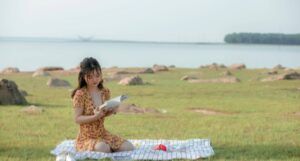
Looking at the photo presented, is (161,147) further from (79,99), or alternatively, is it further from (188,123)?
(188,123)

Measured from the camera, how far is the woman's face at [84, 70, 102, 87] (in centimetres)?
944

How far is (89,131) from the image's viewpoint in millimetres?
9719

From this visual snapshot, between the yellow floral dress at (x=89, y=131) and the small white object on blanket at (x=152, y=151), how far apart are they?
0.18m

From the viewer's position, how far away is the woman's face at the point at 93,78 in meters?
9.44

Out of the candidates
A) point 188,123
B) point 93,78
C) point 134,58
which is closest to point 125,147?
point 93,78

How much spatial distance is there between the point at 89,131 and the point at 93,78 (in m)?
0.80

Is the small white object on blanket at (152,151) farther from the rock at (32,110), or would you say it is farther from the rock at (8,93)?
the rock at (8,93)

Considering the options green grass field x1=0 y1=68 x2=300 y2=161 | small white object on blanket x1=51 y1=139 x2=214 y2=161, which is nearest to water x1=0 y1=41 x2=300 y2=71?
green grass field x1=0 y1=68 x2=300 y2=161

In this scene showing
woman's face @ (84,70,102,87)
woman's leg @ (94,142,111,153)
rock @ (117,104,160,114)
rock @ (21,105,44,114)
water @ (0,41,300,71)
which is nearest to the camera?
woman's face @ (84,70,102,87)

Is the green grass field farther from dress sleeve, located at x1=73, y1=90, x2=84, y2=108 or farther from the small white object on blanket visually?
dress sleeve, located at x1=73, y1=90, x2=84, y2=108

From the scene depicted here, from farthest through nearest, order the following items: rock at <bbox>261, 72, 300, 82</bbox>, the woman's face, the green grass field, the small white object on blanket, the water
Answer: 1. the water
2. rock at <bbox>261, 72, 300, 82</bbox>
3. the green grass field
4. the woman's face
5. the small white object on blanket

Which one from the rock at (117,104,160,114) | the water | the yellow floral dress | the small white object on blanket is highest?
the yellow floral dress

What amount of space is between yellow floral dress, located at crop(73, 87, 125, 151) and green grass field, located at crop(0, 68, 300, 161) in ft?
1.77

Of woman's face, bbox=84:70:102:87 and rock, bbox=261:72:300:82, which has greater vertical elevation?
woman's face, bbox=84:70:102:87
